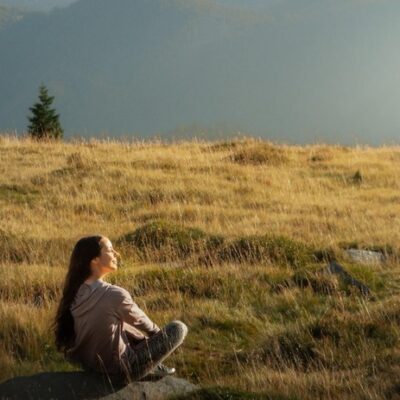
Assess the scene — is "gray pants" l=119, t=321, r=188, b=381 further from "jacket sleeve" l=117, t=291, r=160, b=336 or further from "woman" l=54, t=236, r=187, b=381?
"jacket sleeve" l=117, t=291, r=160, b=336

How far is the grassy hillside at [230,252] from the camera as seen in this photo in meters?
7.67

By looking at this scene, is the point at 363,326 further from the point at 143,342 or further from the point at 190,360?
the point at 143,342

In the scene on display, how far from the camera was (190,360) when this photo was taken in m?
7.91

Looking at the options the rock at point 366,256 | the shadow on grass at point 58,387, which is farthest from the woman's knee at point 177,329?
the rock at point 366,256

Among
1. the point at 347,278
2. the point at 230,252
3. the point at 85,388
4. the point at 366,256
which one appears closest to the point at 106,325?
the point at 85,388

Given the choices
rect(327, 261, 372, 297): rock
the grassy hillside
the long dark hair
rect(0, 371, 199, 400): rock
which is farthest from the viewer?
rect(327, 261, 372, 297): rock

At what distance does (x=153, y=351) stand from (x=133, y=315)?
1.03ft

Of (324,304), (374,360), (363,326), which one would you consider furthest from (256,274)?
(374,360)

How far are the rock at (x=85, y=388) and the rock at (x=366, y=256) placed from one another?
543 centimetres

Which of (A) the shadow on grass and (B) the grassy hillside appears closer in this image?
(A) the shadow on grass

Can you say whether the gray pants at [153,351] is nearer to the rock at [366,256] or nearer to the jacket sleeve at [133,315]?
the jacket sleeve at [133,315]

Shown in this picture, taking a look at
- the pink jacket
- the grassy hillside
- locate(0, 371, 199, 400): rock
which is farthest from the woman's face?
the grassy hillside

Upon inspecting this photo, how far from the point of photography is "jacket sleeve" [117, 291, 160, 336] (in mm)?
6379

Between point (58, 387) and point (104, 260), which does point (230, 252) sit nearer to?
point (104, 260)
